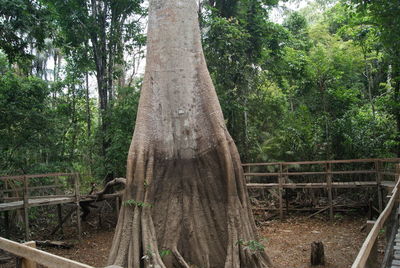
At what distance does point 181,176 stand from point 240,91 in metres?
8.84

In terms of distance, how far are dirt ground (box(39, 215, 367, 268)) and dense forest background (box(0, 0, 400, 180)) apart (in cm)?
278

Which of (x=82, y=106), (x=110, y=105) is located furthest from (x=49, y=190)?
(x=82, y=106)

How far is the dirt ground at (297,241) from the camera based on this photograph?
314 inches

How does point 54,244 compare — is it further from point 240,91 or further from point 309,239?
point 240,91

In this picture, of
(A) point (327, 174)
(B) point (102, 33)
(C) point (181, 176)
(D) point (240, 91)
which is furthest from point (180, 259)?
(B) point (102, 33)

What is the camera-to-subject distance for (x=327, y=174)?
11.4 m

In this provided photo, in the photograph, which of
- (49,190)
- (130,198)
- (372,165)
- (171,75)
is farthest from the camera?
(49,190)

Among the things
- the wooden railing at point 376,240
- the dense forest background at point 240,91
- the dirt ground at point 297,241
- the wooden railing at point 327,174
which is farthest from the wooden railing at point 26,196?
the wooden railing at point 376,240

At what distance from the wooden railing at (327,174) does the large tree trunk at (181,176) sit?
575 cm

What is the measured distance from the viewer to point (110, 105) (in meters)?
13.8

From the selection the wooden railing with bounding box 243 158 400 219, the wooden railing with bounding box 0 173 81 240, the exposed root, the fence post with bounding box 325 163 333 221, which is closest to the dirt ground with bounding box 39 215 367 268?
the fence post with bounding box 325 163 333 221

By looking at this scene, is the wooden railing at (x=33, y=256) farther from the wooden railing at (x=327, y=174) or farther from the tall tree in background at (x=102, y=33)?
the tall tree in background at (x=102, y=33)

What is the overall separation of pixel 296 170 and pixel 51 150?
9.50 m

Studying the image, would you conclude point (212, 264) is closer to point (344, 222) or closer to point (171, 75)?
point (171, 75)
